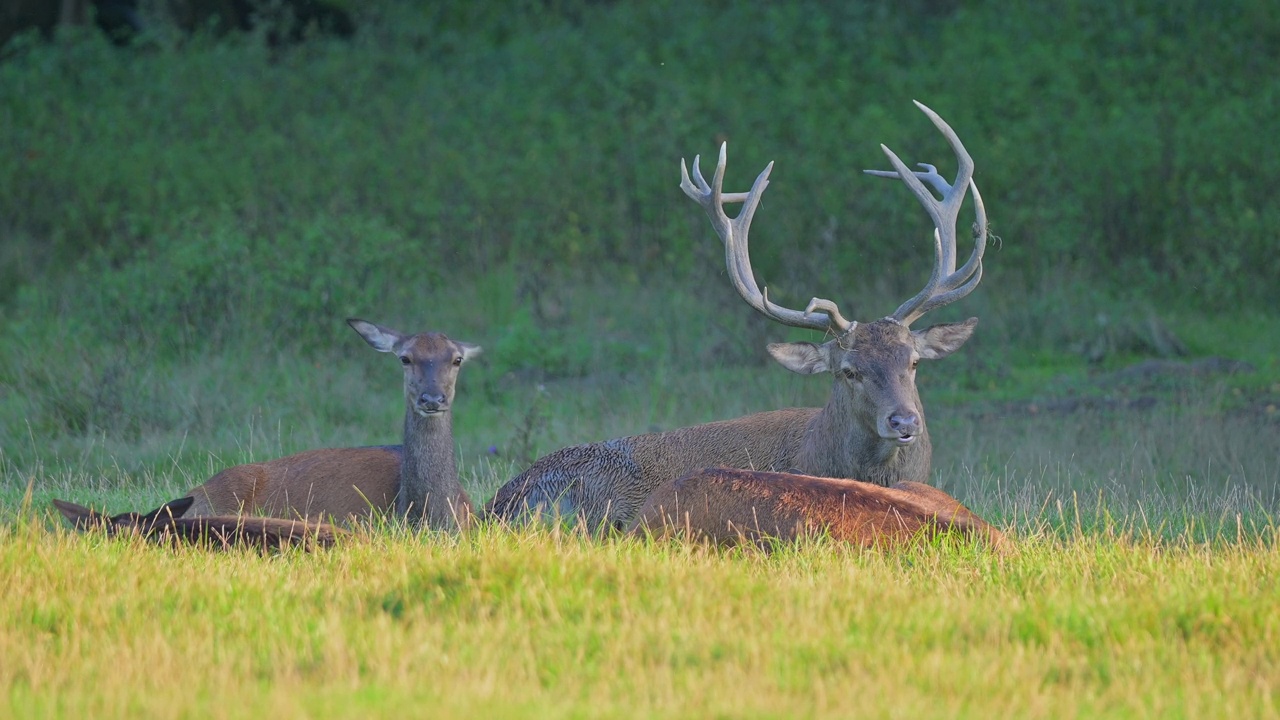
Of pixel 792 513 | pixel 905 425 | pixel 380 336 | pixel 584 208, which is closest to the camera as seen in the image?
pixel 792 513

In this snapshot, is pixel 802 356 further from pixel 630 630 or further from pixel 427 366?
pixel 630 630

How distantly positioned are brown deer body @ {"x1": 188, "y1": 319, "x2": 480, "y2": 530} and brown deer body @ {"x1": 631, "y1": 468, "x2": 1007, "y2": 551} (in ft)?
5.33

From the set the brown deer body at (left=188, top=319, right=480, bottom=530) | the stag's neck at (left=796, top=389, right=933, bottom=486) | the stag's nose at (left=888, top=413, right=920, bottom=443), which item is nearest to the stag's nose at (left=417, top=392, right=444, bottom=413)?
the brown deer body at (left=188, top=319, right=480, bottom=530)

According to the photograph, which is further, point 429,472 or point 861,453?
point 861,453

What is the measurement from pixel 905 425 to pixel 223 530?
298 centimetres

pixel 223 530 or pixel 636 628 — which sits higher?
pixel 636 628

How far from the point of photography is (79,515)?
650 cm

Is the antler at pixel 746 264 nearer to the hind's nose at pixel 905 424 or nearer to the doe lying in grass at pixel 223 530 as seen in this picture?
the hind's nose at pixel 905 424

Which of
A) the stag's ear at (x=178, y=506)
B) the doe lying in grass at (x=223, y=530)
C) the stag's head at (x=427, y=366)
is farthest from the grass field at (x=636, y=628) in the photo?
the stag's head at (x=427, y=366)

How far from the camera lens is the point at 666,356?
13016 mm

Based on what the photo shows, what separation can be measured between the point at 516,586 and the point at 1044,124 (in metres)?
12.3

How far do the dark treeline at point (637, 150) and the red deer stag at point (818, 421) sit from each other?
16.6ft

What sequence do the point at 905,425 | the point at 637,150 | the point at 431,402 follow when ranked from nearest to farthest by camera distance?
the point at 905,425
the point at 431,402
the point at 637,150

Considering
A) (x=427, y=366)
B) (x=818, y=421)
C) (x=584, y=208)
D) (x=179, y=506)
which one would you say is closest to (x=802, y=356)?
(x=818, y=421)
